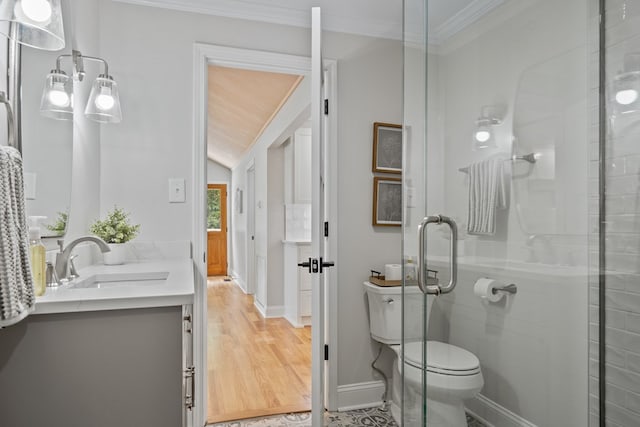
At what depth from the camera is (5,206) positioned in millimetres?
922

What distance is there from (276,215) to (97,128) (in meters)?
2.91

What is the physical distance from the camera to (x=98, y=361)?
1167mm

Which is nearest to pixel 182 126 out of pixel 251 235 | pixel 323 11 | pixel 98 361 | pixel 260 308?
pixel 323 11

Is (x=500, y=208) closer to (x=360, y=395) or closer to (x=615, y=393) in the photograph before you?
(x=615, y=393)

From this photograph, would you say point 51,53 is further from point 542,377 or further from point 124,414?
point 542,377

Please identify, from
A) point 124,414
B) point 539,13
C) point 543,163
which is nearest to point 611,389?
point 543,163

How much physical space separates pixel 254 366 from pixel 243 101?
286 centimetres

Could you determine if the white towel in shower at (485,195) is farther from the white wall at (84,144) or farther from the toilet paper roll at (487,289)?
the white wall at (84,144)

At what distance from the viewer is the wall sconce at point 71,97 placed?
1.50 metres

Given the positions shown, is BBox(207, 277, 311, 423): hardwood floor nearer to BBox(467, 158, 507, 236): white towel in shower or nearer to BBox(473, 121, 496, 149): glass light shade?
BBox(467, 158, 507, 236): white towel in shower

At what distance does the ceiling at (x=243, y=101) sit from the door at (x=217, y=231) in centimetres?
271

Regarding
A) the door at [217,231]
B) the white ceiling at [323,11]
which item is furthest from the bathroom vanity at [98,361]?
the door at [217,231]

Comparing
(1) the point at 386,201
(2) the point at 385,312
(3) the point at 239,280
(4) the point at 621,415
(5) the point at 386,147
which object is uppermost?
(5) the point at 386,147

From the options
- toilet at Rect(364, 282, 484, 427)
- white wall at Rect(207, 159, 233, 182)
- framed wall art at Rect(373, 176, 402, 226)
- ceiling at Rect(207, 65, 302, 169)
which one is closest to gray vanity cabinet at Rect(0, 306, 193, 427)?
toilet at Rect(364, 282, 484, 427)
